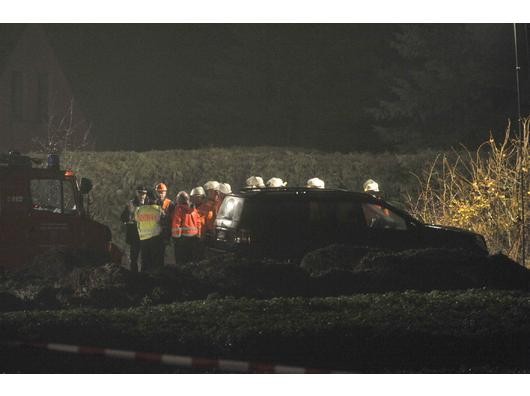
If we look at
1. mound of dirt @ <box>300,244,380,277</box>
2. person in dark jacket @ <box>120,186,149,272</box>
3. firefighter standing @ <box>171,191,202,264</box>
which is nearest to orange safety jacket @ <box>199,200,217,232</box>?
firefighter standing @ <box>171,191,202,264</box>

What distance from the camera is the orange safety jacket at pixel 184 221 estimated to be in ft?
60.9

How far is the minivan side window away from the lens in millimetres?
18172

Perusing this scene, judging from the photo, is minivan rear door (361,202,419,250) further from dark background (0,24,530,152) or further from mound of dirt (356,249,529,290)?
dark background (0,24,530,152)

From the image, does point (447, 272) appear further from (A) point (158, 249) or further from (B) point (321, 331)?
(A) point (158, 249)

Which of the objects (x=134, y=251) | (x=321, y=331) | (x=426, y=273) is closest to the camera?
(x=321, y=331)

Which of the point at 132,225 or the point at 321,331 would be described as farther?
the point at 132,225

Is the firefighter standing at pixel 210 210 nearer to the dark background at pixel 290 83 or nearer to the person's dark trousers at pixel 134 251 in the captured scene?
the person's dark trousers at pixel 134 251

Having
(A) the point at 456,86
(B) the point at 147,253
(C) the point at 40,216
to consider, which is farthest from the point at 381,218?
(A) the point at 456,86

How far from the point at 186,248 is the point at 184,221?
1.72 ft

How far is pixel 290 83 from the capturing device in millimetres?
39031

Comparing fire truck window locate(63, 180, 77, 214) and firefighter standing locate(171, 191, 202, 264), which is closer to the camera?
fire truck window locate(63, 180, 77, 214)

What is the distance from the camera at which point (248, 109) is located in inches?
1528

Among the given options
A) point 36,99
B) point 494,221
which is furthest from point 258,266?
point 36,99

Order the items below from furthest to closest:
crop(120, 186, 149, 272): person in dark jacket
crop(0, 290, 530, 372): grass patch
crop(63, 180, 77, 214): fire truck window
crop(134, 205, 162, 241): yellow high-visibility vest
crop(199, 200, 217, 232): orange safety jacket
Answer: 1. crop(120, 186, 149, 272): person in dark jacket
2. crop(199, 200, 217, 232): orange safety jacket
3. crop(134, 205, 162, 241): yellow high-visibility vest
4. crop(63, 180, 77, 214): fire truck window
5. crop(0, 290, 530, 372): grass patch
